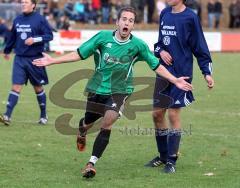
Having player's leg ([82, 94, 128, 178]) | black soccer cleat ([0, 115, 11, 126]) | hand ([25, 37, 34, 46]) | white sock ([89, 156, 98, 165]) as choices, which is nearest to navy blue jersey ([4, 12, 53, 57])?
hand ([25, 37, 34, 46])

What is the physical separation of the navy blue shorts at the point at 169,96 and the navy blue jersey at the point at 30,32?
3.81 m

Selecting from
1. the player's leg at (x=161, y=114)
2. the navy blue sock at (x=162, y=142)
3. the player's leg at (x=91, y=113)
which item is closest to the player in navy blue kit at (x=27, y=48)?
the player's leg at (x=91, y=113)

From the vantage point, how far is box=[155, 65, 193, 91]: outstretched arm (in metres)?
8.22

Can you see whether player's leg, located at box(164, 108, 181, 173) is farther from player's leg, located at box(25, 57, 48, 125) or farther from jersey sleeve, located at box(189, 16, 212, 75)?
player's leg, located at box(25, 57, 48, 125)

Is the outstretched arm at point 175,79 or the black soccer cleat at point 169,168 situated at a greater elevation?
the outstretched arm at point 175,79

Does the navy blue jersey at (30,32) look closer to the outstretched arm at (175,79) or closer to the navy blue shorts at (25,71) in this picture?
the navy blue shorts at (25,71)

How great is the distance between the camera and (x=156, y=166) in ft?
30.2

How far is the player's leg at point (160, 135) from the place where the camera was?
9.19 metres

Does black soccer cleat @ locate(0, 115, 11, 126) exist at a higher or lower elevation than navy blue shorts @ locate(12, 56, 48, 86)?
lower

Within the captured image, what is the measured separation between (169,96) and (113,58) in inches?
36.4

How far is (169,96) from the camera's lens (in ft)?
29.4

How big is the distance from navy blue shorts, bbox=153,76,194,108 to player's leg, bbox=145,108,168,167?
112 millimetres

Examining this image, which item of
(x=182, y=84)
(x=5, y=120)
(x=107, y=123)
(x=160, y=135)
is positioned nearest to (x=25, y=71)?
(x=5, y=120)

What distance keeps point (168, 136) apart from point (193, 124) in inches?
156
